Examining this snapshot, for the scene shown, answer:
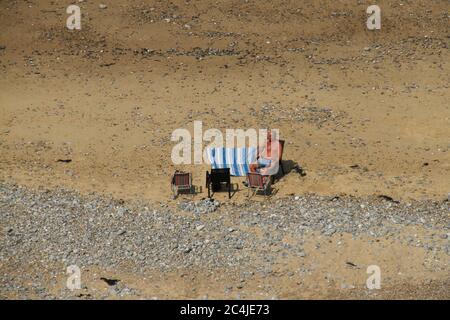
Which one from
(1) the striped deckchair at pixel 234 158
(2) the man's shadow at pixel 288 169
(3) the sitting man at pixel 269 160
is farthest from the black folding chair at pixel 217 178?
(2) the man's shadow at pixel 288 169

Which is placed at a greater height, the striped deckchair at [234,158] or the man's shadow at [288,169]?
the striped deckchair at [234,158]

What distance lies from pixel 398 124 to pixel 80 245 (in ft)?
39.6

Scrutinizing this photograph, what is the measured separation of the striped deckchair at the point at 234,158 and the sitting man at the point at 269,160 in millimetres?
271

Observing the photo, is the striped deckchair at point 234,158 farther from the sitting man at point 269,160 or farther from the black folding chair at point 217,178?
the black folding chair at point 217,178

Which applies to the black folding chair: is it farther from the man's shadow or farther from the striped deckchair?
the man's shadow

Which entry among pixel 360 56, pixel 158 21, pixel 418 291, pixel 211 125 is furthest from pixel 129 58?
pixel 418 291

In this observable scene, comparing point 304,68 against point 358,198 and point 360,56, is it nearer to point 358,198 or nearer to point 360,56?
point 360,56

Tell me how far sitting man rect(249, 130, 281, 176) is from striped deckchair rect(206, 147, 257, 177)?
0.27m

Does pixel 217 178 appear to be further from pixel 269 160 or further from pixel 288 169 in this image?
pixel 288 169

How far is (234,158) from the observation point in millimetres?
21500

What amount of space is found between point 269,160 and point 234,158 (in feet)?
3.75

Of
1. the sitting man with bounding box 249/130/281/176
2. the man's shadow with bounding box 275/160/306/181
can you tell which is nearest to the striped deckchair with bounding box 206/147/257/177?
the sitting man with bounding box 249/130/281/176

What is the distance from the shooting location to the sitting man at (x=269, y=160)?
20969 millimetres

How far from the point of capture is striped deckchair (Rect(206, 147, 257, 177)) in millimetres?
21391
